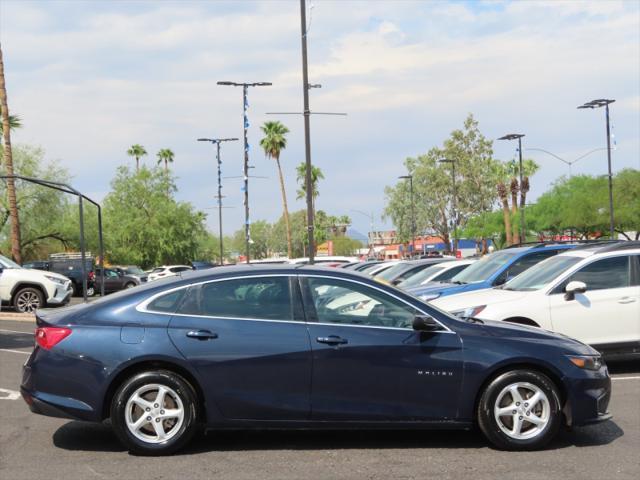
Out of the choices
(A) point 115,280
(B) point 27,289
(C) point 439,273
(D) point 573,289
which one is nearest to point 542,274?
(D) point 573,289

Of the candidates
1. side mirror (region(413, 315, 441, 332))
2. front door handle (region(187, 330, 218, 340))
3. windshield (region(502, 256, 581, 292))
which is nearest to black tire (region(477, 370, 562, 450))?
side mirror (region(413, 315, 441, 332))

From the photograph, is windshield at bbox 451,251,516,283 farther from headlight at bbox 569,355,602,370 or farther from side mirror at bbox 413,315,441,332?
side mirror at bbox 413,315,441,332

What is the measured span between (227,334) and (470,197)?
84.2 meters

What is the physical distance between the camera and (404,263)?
69.7 ft

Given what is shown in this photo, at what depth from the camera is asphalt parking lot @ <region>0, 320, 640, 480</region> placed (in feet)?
19.6

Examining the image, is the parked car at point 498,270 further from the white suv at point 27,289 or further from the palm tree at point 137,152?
the palm tree at point 137,152

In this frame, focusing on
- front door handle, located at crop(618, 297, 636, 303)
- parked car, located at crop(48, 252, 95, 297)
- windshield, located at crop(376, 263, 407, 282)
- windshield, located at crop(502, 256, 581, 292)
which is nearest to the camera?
front door handle, located at crop(618, 297, 636, 303)

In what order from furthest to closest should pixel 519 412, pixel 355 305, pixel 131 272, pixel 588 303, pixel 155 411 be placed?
pixel 131 272 < pixel 588 303 < pixel 355 305 < pixel 519 412 < pixel 155 411

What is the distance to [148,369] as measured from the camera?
21.1ft

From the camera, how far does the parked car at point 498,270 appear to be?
552 inches

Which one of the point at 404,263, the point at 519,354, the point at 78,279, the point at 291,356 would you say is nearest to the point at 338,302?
the point at 291,356

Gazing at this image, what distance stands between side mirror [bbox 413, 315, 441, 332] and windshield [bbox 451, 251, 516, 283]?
25.9 feet

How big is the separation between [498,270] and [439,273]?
3.45m

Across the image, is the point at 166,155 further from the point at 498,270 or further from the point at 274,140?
the point at 498,270
